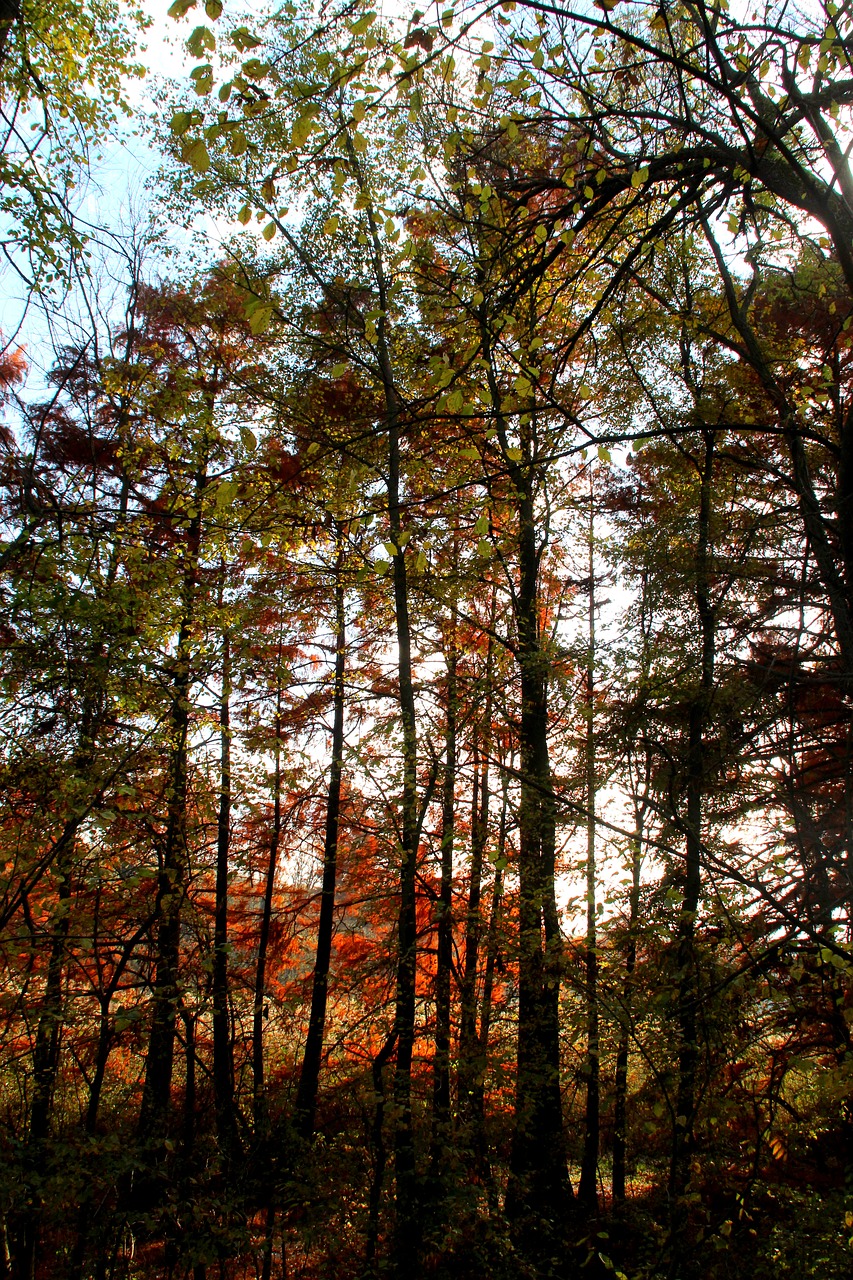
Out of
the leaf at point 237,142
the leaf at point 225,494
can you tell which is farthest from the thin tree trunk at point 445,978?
the leaf at point 237,142

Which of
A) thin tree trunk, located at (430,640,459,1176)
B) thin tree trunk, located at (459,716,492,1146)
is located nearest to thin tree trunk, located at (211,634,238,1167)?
thin tree trunk, located at (430,640,459,1176)

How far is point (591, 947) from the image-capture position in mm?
5387

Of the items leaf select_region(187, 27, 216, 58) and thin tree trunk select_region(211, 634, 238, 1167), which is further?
thin tree trunk select_region(211, 634, 238, 1167)

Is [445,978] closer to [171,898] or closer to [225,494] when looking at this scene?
[171,898]

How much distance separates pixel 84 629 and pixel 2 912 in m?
2.09

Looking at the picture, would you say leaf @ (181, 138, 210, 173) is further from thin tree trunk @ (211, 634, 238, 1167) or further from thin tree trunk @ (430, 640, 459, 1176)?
thin tree trunk @ (211, 634, 238, 1167)

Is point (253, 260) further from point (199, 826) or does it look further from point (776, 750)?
point (776, 750)

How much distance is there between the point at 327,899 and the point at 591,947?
7244mm

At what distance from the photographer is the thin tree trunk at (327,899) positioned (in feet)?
30.5

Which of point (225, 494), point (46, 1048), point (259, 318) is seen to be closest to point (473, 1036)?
point (46, 1048)

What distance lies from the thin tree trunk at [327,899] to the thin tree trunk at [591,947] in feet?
9.63

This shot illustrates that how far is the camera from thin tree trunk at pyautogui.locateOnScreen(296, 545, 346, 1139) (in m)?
9.29

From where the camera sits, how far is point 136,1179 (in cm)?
604

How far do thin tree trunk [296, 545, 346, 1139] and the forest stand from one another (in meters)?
0.14
